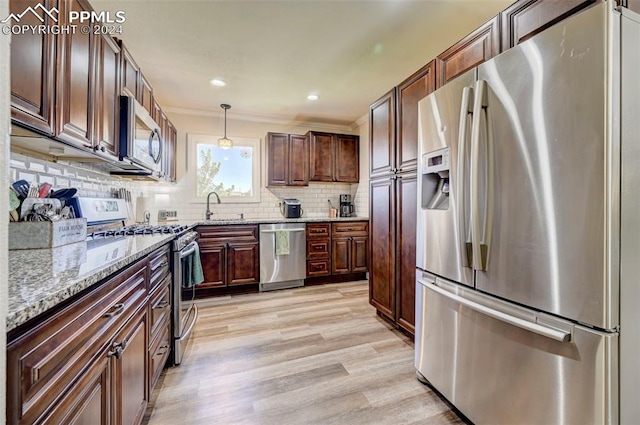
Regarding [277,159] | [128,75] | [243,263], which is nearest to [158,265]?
[128,75]

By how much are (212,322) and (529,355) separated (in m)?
2.53

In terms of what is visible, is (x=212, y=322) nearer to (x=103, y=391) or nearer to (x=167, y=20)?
(x=103, y=391)

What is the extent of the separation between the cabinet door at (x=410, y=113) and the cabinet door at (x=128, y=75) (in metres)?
2.10

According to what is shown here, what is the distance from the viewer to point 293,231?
3.77 m

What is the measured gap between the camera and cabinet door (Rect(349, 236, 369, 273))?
4.09 metres

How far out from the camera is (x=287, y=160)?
4.20 metres

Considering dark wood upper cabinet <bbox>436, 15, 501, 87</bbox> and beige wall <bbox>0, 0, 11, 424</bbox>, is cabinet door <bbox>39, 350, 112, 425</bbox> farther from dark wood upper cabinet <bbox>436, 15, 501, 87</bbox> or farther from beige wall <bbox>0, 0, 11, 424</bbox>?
dark wood upper cabinet <bbox>436, 15, 501, 87</bbox>

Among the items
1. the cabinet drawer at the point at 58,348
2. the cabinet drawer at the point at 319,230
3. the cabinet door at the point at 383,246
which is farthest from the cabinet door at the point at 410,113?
the cabinet drawer at the point at 58,348

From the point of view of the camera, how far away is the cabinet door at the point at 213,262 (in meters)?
3.39

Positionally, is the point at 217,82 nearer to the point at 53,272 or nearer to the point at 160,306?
the point at 160,306

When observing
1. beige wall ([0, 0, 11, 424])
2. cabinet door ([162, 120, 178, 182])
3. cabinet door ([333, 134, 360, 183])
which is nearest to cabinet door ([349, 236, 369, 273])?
cabinet door ([333, 134, 360, 183])

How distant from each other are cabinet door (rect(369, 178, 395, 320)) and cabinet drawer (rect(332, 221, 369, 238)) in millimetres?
1218

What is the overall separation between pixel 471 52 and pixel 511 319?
1521mm

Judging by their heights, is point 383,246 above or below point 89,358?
above
